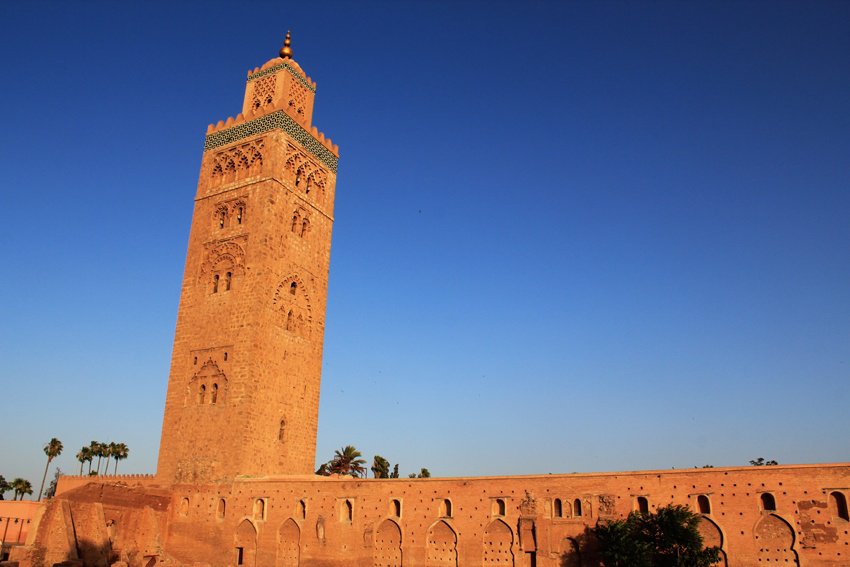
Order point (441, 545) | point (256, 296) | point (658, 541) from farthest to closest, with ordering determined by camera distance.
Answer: point (256, 296) → point (441, 545) → point (658, 541)

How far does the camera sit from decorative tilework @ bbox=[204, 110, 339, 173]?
2428 centimetres

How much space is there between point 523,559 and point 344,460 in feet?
67.8

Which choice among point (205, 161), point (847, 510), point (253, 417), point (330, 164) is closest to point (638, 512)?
point (847, 510)

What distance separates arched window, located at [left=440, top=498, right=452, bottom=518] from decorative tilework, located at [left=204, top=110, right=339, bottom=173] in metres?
14.3

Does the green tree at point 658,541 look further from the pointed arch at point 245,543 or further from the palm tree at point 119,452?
the palm tree at point 119,452

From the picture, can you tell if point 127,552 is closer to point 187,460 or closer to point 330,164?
point 187,460

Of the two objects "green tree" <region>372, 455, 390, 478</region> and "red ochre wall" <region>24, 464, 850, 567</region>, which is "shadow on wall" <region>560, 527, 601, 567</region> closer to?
"red ochre wall" <region>24, 464, 850, 567</region>

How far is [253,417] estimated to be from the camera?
20.8 meters

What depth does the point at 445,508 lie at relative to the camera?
1750 centimetres

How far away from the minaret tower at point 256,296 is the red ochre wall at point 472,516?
1572mm

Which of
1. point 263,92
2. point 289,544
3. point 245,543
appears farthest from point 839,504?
point 263,92

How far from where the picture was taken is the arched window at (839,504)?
13.6 m

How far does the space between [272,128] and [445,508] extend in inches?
576

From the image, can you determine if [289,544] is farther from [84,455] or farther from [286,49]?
[84,455]
